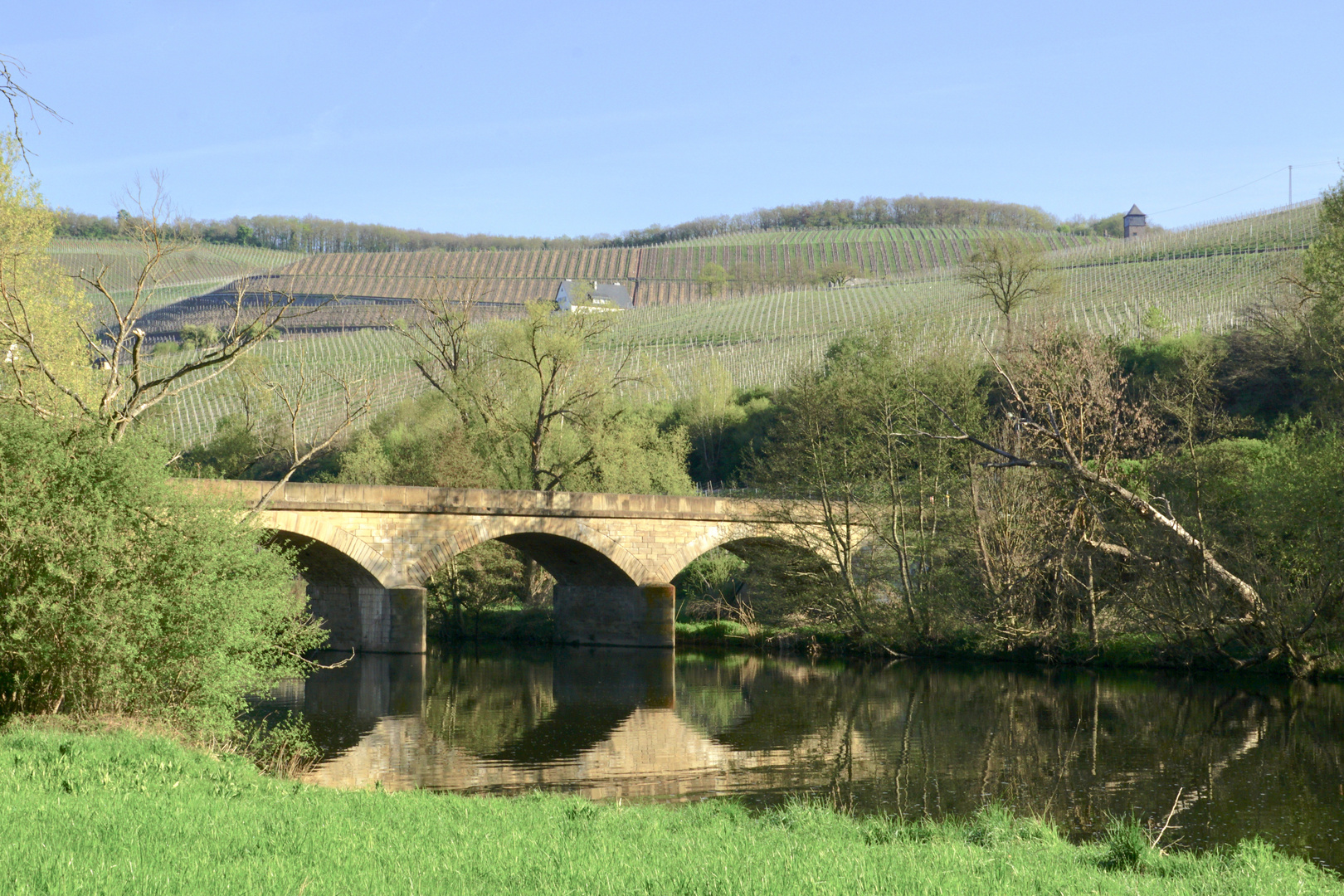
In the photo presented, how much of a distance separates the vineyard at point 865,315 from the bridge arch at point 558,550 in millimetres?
9534

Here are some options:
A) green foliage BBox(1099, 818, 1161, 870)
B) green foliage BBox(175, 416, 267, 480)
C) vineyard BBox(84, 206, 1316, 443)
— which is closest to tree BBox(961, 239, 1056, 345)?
vineyard BBox(84, 206, 1316, 443)

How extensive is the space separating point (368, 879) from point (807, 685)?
1752 cm

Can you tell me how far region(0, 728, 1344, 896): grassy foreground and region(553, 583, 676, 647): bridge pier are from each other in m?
20.5

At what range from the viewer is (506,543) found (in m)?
31.9

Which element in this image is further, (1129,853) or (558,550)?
(558,550)

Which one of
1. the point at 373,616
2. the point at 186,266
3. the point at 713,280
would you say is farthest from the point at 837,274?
the point at 373,616

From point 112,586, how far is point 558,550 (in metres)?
19.9

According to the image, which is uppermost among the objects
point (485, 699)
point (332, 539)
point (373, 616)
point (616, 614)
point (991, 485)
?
point (991, 485)

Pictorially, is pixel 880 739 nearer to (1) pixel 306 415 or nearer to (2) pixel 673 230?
(1) pixel 306 415

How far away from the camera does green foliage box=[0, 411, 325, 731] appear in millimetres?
10734

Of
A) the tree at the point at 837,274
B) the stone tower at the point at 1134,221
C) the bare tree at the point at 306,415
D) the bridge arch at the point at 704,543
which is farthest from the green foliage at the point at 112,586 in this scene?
the stone tower at the point at 1134,221

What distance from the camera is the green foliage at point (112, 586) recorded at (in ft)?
35.2

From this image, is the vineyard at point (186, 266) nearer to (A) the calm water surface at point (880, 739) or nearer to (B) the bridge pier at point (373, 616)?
(B) the bridge pier at point (373, 616)

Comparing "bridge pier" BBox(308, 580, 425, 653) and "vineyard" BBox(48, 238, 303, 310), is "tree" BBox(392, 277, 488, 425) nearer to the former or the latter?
"bridge pier" BBox(308, 580, 425, 653)
